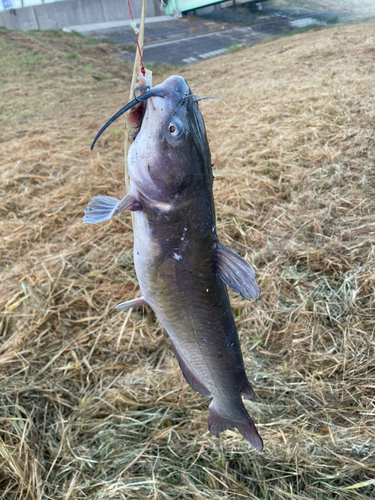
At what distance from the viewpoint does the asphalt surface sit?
13961mm

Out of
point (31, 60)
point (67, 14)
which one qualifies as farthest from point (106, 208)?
point (67, 14)

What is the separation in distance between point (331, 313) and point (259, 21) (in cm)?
1957

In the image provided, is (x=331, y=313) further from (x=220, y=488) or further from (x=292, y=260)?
(x=220, y=488)

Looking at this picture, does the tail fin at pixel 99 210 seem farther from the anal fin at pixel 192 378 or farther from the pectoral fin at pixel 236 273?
the anal fin at pixel 192 378

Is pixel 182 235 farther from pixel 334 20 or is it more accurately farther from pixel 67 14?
pixel 334 20

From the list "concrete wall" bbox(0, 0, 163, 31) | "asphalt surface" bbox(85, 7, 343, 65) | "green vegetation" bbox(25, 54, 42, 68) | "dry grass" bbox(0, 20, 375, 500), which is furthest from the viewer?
"asphalt surface" bbox(85, 7, 343, 65)

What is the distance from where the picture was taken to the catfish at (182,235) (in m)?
1.08

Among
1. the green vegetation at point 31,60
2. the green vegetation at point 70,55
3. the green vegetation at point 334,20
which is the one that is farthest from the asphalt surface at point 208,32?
the green vegetation at point 31,60

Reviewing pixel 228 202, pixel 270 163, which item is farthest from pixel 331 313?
pixel 270 163

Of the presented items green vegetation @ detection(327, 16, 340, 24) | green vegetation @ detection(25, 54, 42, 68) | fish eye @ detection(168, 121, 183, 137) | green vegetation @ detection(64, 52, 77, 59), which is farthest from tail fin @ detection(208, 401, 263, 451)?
green vegetation @ detection(327, 16, 340, 24)

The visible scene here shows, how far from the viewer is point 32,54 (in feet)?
36.5

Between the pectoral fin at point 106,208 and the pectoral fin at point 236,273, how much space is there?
327 mm

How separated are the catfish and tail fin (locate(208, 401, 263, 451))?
0.53 ft

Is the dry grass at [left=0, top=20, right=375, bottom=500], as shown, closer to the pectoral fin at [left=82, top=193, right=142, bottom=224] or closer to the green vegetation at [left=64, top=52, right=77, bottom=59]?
the pectoral fin at [left=82, top=193, right=142, bottom=224]
